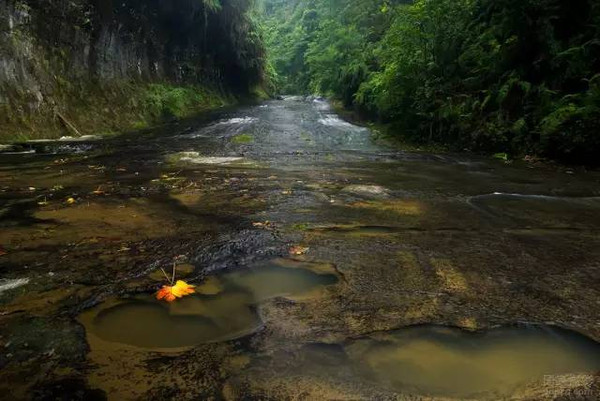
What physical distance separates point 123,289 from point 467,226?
3.45 metres

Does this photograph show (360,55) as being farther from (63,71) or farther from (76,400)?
(76,400)

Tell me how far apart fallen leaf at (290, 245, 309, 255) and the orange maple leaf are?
104cm

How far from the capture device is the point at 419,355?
2.58m

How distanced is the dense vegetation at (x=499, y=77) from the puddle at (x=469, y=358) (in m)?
7.38

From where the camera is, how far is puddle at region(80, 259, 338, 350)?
2.74m

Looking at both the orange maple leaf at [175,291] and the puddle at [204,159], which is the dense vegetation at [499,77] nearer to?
the puddle at [204,159]

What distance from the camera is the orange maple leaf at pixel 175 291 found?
3.17 metres

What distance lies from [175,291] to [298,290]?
0.86 m

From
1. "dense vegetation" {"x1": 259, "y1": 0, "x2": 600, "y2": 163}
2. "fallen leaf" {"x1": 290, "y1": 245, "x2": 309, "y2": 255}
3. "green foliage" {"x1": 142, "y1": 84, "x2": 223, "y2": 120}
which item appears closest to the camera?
"fallen leaf" {"x1": 290, "y1": 245, "x2": 309, "y2": 255}

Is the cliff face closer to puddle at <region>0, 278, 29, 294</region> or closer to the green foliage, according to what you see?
the green foliage

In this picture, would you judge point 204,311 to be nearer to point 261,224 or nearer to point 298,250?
point 298,250

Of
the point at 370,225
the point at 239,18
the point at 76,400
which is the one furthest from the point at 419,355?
the point at 239,18

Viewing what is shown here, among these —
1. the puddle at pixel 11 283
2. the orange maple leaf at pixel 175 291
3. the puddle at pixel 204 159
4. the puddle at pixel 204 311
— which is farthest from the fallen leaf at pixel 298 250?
the puddle at pixel 204 159

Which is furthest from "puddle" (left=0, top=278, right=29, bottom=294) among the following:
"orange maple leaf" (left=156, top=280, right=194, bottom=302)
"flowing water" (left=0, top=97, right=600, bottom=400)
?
"orange maple leaf" (left=156, top=280, right=194, bottom=302)
